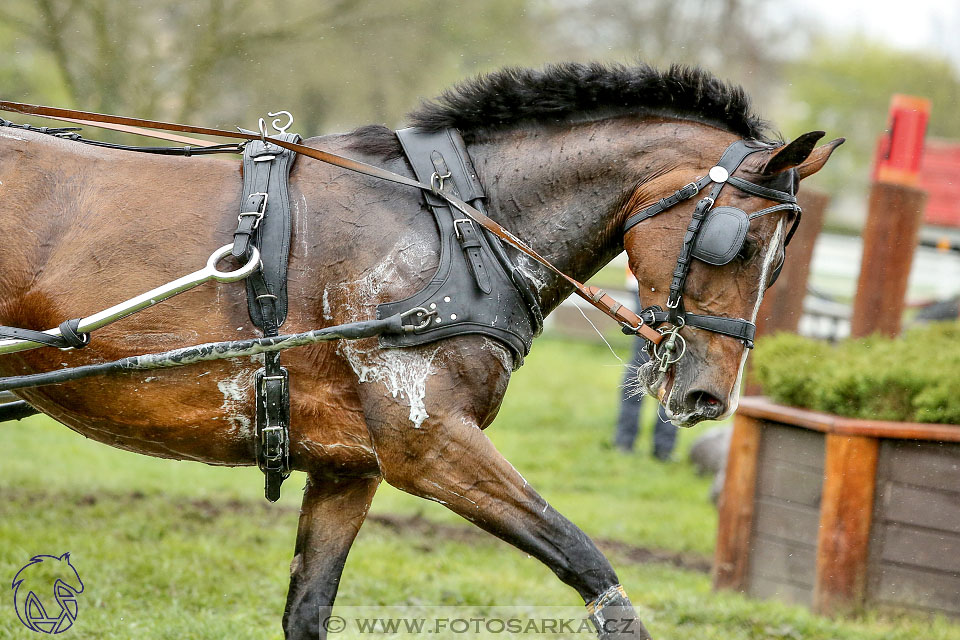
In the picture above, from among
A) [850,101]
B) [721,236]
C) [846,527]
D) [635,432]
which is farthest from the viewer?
[850,101]

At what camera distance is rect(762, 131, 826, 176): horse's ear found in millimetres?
3029

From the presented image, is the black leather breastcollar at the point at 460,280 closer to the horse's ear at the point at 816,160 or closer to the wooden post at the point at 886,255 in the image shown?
the horse's ear at the point at 816,160

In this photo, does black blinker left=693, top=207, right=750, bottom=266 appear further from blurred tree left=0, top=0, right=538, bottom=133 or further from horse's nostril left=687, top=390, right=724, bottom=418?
blurred tree left=0, top=0, right=538, bottom=133

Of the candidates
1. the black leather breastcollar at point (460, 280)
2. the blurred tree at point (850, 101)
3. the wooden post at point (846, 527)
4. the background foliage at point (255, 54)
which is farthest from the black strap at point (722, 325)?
the blurred tree at point (850, 101)

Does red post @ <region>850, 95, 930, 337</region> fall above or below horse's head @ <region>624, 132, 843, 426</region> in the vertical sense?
above

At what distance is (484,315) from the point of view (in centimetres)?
306

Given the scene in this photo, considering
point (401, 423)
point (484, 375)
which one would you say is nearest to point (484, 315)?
point (484, 375)

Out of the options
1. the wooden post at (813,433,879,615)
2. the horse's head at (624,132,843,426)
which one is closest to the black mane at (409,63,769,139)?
the horse's head at (624,132,843,426)

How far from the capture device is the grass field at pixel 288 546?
4.74m

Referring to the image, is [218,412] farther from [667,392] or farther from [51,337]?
[667,392]

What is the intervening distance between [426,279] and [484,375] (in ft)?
1.17

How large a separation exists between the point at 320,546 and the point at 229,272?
1.13 meters

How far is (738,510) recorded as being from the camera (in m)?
5.72

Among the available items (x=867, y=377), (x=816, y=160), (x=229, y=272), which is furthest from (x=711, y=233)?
(x=867, y=377)
